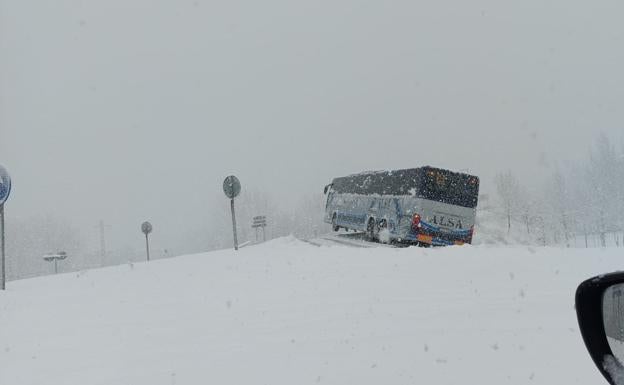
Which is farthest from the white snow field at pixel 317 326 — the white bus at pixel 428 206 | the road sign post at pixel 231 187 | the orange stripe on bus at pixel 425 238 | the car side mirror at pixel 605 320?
the white bus at pixel 428 206

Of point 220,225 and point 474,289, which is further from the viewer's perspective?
A: point 220,225

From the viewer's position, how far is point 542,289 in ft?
30.8

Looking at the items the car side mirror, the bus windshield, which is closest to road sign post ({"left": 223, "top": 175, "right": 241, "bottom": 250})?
the bus windshield

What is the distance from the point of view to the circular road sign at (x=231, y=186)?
758 inches

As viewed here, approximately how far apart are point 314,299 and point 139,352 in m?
3.25

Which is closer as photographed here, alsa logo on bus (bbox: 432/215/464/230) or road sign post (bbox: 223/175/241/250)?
road sign post (bbox: 223/175/241/250)

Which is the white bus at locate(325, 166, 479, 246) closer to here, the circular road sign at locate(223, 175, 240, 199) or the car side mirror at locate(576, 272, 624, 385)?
the circular road sign at locate(223, 175, 240, 199)

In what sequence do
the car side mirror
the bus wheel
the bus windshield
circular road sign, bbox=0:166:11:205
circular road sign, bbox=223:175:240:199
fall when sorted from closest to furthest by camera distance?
the car side mirror → circular road sign, bbox=0:166:11:205 → circular road sign, bbox=223:175:240:199 → the bus windshield → the bus wheel

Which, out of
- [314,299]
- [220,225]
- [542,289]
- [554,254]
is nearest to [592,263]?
[554,254]

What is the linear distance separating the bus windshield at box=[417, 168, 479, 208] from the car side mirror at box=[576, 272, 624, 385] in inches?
827

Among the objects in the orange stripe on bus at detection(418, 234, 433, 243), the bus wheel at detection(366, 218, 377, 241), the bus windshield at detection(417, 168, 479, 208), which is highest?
the bus windshield at detection(417, 168, 479, 208)

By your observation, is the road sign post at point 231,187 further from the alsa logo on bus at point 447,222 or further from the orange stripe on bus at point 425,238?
the alsa logo on bus at point 447,222

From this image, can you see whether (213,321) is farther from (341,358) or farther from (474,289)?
(474,289)

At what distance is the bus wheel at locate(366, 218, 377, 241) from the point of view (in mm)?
26461
